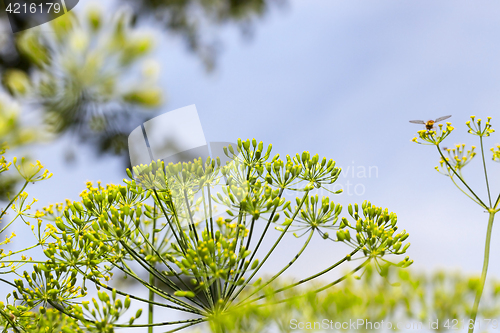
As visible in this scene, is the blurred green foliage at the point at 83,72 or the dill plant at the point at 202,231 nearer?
the dill plant at the point at 202,231

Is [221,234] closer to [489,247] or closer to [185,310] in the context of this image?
[185,310]

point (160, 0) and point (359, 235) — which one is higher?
point (160, 0)

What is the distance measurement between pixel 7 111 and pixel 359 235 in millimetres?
3304

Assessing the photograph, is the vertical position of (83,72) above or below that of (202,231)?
above

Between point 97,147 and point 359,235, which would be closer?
point 359,235

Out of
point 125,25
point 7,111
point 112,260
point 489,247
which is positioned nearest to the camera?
point 489,247

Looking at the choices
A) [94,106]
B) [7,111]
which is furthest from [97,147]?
[7,111]

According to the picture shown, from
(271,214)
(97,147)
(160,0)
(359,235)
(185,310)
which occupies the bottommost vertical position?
(185,310)

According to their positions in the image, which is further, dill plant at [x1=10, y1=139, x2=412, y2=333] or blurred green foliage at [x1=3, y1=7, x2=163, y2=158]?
blurred green foliage at [x1=3, y1=7, x2=163, y2=158]

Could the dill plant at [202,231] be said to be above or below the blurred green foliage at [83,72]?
below

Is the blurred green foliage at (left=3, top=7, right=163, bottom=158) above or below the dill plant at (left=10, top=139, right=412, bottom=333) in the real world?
above

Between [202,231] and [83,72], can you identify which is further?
[83,72]

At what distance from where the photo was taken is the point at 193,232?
148cm

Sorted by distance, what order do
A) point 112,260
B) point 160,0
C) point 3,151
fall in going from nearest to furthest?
point 112,260 < point 3,151 < point 160,0
